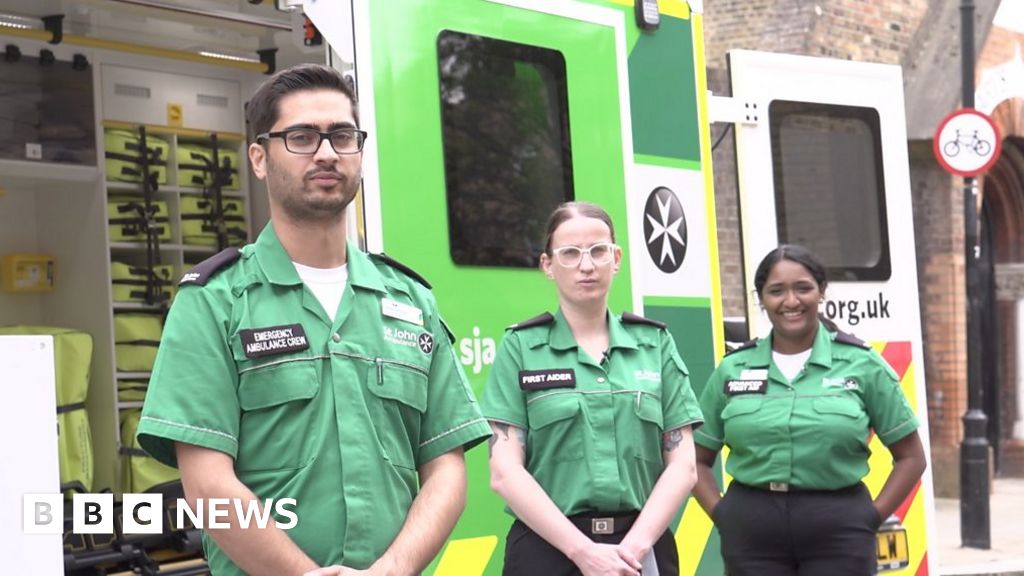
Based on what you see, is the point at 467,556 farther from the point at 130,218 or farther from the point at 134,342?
the point at 130,218

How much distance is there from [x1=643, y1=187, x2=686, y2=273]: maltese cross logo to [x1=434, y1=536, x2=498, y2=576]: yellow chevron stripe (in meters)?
1.20

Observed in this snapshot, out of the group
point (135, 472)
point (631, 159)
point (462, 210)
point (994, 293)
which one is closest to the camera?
point (462, 210)

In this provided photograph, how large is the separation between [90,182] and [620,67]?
10.3ft

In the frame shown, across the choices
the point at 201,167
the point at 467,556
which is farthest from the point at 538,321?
the point at 201,167

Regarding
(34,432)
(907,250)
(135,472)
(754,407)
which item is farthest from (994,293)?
(34,432)

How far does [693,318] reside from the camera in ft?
18.1

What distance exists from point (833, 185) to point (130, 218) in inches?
128

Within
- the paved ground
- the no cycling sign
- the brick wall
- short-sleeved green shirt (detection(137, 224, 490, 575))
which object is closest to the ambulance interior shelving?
short-sleeved green shirt (detection(137, 224, 490, 575))

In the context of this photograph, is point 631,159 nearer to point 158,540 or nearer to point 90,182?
point 158,540

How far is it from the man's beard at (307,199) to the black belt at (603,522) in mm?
1456

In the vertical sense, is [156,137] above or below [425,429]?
above

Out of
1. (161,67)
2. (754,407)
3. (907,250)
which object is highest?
(161,67)

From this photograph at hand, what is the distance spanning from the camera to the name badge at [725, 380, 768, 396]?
4734 mm

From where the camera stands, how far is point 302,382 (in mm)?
2688
